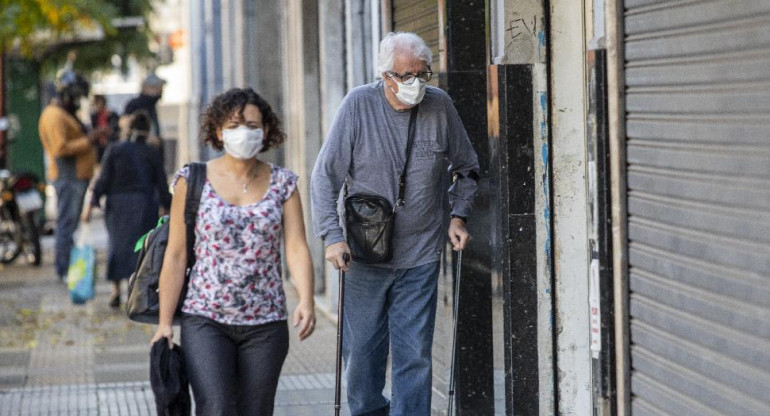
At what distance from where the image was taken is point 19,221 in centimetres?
1595

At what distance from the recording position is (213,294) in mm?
5117

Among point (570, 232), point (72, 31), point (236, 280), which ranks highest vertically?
point (72, 31)

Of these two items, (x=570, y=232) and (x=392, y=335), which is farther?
(x=570, y=232)

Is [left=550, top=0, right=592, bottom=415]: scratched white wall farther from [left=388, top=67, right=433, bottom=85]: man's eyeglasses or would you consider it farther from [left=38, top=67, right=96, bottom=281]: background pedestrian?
[left=38, top=67, right=96, bottom=281]: background pedestrian

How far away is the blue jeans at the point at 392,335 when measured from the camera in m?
5.83

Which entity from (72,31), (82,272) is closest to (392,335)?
(82,272)

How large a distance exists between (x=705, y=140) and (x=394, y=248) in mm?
1940

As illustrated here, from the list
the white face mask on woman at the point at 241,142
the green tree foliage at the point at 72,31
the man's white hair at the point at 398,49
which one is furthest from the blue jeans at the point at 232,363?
the green tree foliage at the point at 72,31

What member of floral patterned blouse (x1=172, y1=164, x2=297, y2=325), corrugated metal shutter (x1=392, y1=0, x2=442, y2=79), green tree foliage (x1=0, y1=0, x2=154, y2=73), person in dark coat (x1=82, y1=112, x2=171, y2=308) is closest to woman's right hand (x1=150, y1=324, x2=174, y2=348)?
floral patterned blouse (x1=172, y1=164, x2=297, y2=325)

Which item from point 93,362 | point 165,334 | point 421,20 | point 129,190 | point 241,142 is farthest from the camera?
point 129,190

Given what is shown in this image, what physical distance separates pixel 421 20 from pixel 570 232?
2.19m

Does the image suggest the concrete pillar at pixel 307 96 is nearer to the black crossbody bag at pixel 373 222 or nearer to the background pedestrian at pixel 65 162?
the background pedestrian at pixel 65 162

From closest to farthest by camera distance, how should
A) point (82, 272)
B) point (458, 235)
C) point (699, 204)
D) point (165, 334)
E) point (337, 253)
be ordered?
point (699, 204), point (165, 334), point (337, 253), point (458, 235), point (82, 272)

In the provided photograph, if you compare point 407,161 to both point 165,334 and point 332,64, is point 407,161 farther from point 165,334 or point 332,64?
point 332,64
